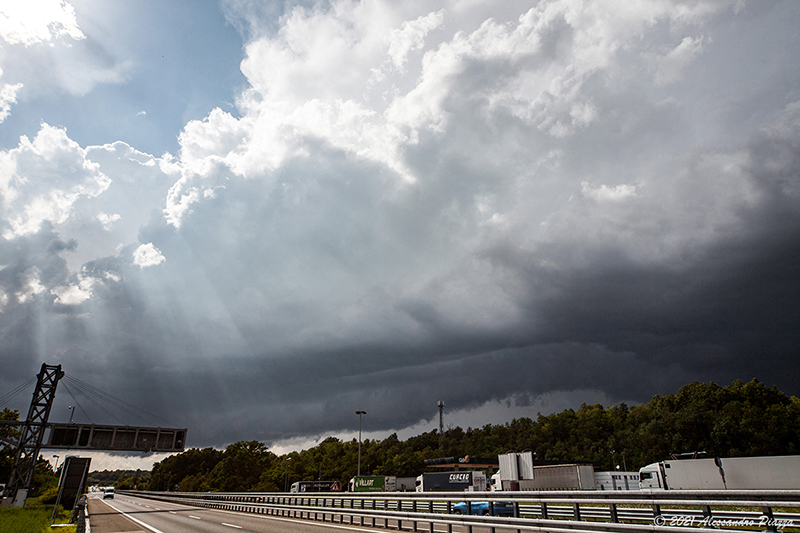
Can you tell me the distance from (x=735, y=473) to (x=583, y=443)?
414 feet

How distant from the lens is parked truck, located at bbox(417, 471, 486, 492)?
157ft

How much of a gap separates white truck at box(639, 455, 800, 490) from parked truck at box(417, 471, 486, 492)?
17.0 meters

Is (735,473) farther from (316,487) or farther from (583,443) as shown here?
(583,443)

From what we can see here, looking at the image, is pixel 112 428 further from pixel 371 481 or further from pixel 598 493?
pixel 598 493

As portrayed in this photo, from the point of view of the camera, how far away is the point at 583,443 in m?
146

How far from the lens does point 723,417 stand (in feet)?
313

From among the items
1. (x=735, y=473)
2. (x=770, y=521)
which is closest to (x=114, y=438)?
(x=770, y=521)

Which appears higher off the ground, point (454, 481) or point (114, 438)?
point (114, 438)

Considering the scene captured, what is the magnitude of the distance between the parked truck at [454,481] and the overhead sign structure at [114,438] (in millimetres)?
26323

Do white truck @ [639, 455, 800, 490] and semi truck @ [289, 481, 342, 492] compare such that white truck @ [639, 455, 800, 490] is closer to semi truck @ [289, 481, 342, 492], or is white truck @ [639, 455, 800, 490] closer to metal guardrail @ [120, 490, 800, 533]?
metal guardrail @ [120, 490, 800, 533]

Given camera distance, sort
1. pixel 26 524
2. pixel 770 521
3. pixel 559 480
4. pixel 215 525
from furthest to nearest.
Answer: pixel 559 480
pixel 215 525
pixel 26 524
pixel 770 521
